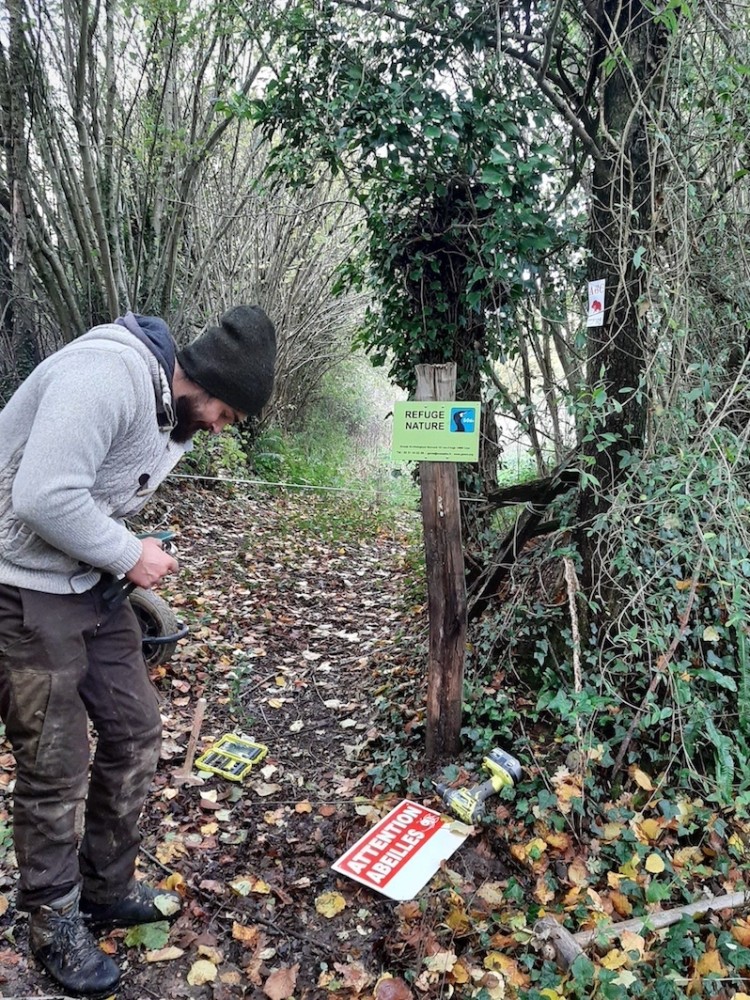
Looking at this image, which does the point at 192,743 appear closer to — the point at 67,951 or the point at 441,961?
the point at 67,951

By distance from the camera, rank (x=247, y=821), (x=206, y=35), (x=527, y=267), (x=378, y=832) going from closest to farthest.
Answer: (x=378, y=832) → (x=247, y=821) → (x=527, y=267) → (x=206, y=35)

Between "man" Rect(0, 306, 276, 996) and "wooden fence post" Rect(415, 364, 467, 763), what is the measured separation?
100 centimetres

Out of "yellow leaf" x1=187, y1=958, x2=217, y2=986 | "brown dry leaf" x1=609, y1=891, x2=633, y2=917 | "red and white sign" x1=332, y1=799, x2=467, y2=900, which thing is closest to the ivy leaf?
"yellow leaf" x1=187, y1=958, x2=217, y2=986

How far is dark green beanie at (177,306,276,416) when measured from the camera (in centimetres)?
220

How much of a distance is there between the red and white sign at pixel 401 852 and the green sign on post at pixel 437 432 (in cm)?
158

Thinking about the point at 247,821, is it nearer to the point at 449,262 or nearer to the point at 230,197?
the point at 449,262

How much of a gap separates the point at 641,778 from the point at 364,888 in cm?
127

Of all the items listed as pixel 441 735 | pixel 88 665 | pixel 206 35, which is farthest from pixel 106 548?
pixel 206 35

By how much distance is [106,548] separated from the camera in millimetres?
1964

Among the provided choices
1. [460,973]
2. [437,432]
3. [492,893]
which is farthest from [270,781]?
[437,432]

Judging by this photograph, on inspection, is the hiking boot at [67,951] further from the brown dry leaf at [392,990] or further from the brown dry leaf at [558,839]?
the brown dry leaf at [558,839]

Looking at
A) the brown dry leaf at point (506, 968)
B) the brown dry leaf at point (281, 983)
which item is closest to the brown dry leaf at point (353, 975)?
the brown dry leaf at point (281, 983)

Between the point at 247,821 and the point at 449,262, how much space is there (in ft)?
10.2

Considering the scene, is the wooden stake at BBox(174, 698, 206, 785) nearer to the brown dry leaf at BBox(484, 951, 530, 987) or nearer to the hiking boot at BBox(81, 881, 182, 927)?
the hiking boot at BBox(81, 881, 182, 927)
